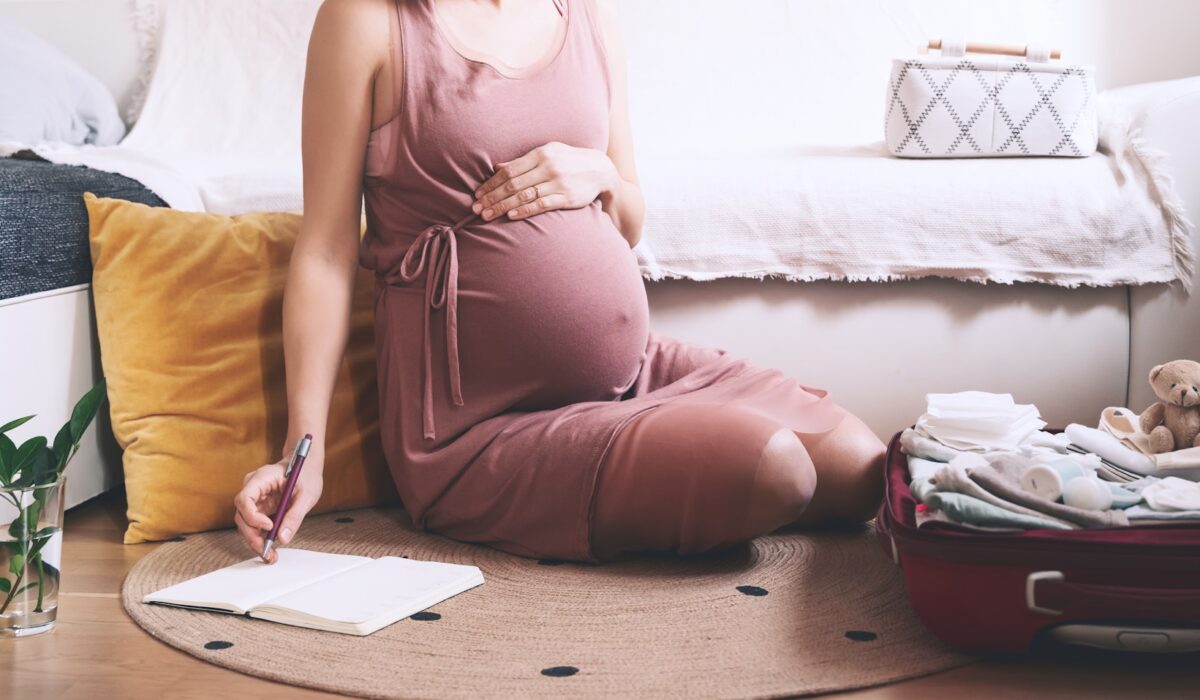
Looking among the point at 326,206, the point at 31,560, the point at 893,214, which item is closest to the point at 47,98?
the point at 326,206

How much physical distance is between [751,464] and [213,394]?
2.46 ft

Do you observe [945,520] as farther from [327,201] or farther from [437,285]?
[327,201]

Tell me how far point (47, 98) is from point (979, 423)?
1881mm

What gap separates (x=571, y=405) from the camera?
1.40m

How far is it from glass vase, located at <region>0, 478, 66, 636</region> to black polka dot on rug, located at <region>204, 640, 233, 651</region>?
19cm

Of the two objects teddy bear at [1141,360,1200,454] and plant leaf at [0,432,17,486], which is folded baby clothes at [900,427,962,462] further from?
plant leaf at [0,432,17,486]

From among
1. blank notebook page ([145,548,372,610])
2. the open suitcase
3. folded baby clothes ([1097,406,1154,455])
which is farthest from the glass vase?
folded baby clothes ([1097,406,1154,455])

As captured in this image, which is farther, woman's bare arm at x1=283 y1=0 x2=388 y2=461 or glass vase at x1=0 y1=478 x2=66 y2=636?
woman's bare arm at x1=283 y1=0 x2=388 y2=461

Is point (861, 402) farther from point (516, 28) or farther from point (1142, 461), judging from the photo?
point (516, 28)

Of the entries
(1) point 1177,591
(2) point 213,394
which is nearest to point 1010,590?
(1) point 1177,591

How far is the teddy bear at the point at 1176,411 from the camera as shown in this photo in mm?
1308

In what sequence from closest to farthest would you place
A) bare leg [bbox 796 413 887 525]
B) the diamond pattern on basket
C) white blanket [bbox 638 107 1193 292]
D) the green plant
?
1. the green plant
2. bare leg [bbox 796 413 887 525]
3. white blanket [bbox 638 107 1193 292]
4. the diamond pattern on basket

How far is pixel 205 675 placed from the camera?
1064 mm

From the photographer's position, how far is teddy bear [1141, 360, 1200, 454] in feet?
4.29
